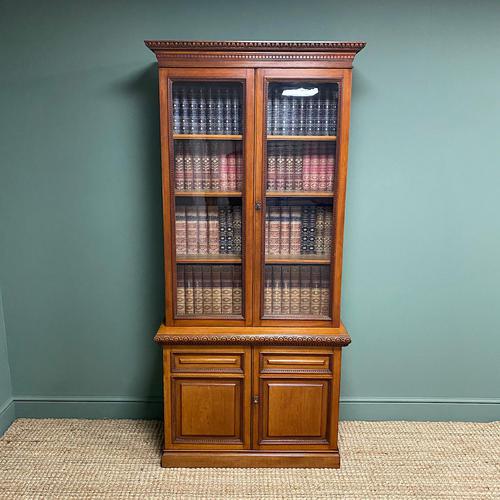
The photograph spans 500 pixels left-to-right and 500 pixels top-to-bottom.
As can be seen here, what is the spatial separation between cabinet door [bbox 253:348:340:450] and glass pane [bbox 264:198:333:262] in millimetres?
505

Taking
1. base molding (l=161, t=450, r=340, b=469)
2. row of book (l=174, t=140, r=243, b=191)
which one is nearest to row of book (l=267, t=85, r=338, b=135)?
row of book (l=174, t=140, r=243, b=191)

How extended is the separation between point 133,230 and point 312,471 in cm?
166

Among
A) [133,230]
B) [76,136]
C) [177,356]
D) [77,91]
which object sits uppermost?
[77,91]

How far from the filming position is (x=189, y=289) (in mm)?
2436

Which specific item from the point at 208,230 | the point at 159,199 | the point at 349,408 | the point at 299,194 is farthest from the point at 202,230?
the point at 349,408

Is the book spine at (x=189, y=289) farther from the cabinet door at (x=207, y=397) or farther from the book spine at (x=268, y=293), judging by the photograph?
the book spine at (x=268, y=293)

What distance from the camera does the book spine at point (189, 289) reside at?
242cm

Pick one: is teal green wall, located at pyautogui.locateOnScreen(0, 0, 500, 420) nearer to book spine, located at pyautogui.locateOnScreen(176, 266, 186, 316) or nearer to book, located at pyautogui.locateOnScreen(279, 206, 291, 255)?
book spine, located at pyautogui.locateOnScreen(176, 266, 186, 316)

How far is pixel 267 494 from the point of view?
2248 mm

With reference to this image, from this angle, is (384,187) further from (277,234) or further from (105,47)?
(105,47)

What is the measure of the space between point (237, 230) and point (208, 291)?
0.36m

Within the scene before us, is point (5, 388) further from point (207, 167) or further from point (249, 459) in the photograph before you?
point (207, 167)

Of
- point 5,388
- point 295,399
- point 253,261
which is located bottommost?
point 5,388

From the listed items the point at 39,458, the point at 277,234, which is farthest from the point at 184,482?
the point at 277,234
